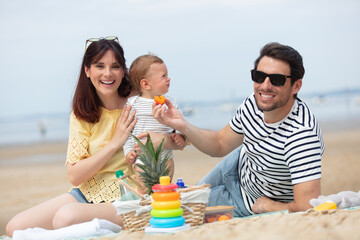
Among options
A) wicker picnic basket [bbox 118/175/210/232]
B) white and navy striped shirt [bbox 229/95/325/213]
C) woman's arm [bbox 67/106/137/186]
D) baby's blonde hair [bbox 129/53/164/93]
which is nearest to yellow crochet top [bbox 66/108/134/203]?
woman's arm [bbox 67/106/137/186]

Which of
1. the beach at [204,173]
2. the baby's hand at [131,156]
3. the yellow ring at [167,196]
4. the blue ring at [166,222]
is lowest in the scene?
the beach at [204,173]

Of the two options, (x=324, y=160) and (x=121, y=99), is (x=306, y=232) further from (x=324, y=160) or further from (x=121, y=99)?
Result: (x=324, y=160)

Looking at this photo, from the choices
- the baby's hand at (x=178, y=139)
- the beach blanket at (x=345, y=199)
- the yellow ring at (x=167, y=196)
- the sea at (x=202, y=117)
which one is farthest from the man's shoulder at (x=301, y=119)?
the sea at (x=202, y=117)

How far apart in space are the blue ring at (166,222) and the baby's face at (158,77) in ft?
4.49

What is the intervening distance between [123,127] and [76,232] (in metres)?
1.05

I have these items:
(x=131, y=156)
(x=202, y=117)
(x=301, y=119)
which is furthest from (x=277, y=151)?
(x=202, y=117)

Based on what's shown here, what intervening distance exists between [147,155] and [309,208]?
1236 mm

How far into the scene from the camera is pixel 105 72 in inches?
169

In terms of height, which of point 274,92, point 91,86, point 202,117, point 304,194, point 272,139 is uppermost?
point 91,86

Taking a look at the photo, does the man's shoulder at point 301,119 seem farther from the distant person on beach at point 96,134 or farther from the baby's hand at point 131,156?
the baby's hand at point 131,156

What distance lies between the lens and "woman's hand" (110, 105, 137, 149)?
4.26 meters

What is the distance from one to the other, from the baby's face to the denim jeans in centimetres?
93

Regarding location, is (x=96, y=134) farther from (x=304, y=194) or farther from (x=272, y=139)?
(x=304, y=194)

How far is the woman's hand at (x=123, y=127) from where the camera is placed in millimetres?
4262
